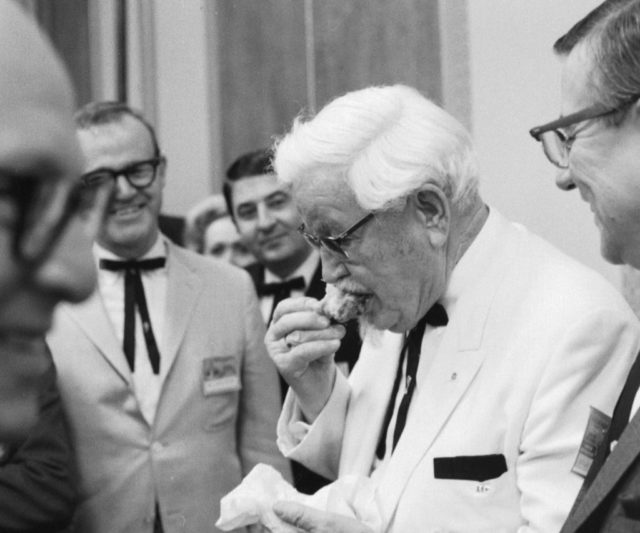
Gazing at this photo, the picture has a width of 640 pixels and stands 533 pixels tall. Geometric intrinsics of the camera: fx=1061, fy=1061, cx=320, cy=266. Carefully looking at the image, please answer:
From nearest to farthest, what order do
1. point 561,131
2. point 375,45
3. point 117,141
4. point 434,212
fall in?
1. point 561,131
2. point 434,212
3. point 117,141
4. point 375,45

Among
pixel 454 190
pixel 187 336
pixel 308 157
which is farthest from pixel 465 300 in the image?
pixel 187 336

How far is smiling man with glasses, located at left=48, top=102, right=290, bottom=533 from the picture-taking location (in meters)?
3.13

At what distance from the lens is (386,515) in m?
2.18

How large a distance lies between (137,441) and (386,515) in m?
1.19

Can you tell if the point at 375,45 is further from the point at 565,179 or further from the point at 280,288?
the point at 565,179

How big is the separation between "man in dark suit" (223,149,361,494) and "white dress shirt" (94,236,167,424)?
1.83ft

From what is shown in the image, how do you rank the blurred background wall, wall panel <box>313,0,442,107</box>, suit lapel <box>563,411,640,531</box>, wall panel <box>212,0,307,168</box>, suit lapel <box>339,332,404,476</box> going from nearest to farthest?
suit lapel <box>563,411,640,531</box>
suit lapel <box>339,332,404,476</box>
the blurred background wall
wall panel <box>313,0,442,107</box>
wall panel <box>212,0,307,168</box>

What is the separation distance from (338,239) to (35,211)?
6.32 ft

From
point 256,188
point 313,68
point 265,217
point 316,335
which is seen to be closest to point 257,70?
point 313,68

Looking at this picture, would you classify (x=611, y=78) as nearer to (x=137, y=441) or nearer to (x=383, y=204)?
(x=383, y=204)

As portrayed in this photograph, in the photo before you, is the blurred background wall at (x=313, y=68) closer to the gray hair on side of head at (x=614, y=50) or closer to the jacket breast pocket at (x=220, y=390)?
the jacket breast pocket at (x=220, y=390)

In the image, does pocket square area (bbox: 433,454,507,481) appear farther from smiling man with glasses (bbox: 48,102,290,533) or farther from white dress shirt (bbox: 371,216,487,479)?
smiling man with glasses (bbox: 48,102,290,533)

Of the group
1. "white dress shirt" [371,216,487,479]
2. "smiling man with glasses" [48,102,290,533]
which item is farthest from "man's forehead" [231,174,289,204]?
"white dress shirt" [371,216,487,479]

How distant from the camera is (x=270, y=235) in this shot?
3982 mm
